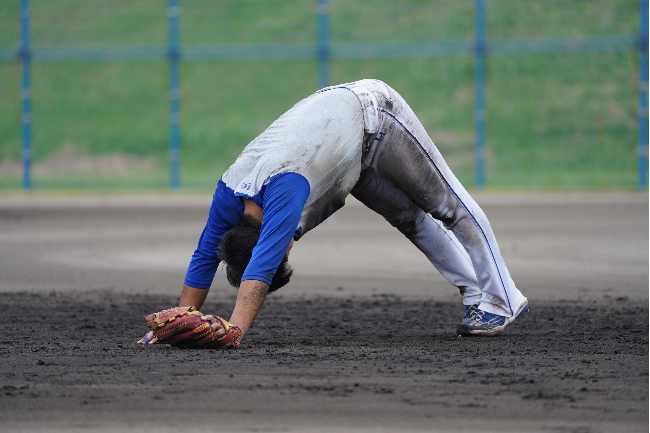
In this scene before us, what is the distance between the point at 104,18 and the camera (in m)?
18.6

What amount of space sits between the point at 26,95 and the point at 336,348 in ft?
40.8

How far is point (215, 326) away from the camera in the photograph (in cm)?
437

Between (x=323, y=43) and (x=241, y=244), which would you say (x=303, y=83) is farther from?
(x=241, y=244)

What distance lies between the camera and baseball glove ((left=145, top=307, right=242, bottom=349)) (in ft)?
14.3

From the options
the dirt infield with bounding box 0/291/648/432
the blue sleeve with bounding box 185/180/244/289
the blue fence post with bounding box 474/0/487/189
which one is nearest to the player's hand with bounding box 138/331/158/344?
the dirt infield with bounding box 0/291/648/432

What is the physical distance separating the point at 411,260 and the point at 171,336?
207 inches

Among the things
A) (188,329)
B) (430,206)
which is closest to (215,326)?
(188,329)

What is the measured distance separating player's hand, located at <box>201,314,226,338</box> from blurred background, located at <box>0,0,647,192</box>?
11.4 meters

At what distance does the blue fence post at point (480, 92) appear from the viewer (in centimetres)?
1534

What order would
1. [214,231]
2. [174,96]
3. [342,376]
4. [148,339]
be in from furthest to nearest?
[174,96]
[148,339]
[214,231]
[342,376]

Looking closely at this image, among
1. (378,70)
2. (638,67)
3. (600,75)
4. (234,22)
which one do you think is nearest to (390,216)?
(638,67)

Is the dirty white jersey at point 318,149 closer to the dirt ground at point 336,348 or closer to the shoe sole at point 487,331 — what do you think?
the dirt ground at point 336,348

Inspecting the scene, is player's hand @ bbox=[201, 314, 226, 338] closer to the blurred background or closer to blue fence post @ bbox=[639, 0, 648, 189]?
the blurred background

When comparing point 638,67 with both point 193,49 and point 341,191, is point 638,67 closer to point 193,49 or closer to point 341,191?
point 193,49
